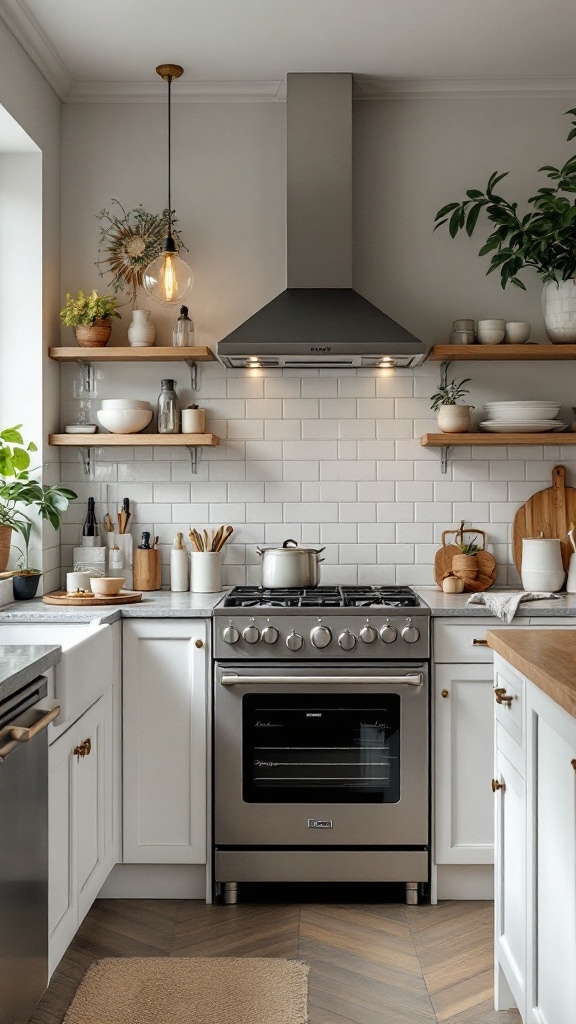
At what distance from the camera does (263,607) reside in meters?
3.15

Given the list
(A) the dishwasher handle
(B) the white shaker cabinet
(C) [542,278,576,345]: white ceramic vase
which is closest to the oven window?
(B) the white shaker cabinet

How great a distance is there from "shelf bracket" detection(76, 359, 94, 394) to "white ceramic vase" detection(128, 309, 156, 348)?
24cm

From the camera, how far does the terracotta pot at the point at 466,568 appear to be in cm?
363

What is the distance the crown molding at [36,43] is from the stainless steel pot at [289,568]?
81.8 inches

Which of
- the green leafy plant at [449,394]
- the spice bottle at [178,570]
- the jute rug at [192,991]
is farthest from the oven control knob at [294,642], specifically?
the green leafy plant at [449,394]

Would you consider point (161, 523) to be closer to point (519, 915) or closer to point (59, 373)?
point (59, 373)

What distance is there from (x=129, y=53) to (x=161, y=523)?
1.87 meters

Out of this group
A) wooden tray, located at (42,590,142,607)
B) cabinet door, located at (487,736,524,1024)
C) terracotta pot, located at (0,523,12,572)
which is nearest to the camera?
cabinet door, located at (487,736,524,1024)

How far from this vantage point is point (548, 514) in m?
3.80

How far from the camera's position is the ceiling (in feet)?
10.3

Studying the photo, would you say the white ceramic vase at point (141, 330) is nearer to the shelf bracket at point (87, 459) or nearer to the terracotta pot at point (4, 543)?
the shelf bracket at point (87, 459)

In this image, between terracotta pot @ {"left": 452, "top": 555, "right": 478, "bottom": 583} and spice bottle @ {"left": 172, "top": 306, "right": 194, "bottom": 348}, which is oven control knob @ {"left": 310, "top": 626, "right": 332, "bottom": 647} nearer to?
terracotta pot @ {"left": 452, "top": 555, "right": 478, "bottom": 583}

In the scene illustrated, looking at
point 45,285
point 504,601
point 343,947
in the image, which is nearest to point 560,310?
point 504,601

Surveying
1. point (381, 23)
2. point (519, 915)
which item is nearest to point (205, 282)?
point (381, 23)
